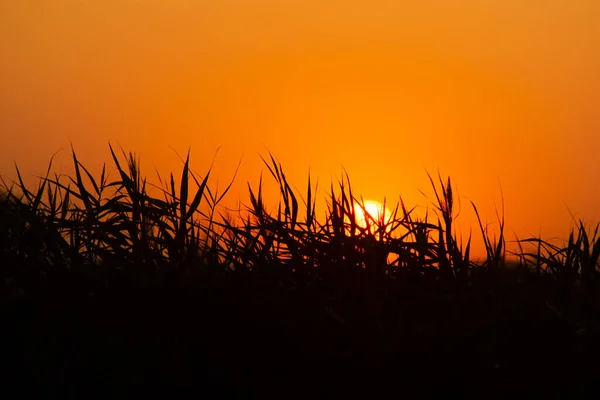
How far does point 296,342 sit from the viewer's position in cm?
226

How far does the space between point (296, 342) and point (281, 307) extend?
6.6 inches

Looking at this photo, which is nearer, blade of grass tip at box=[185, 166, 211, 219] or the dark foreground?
the dark foreground

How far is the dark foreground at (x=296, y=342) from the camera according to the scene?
210 centimetres

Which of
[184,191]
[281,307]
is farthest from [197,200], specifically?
[281,307]

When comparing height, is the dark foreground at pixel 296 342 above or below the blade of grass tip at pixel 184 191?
below

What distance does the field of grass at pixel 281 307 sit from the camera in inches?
84.0

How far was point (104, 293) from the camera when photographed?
99.1 inches

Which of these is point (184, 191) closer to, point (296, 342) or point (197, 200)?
point (197, 200)

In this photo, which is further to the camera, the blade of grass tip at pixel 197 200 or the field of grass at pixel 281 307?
the blade of grass tip at pixel 197 200

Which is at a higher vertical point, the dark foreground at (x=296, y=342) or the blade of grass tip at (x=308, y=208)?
the blade of grass tip at (x=308, y=208)

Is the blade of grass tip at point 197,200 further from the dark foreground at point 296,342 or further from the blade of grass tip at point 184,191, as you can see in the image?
the dark foreground at point 296,342

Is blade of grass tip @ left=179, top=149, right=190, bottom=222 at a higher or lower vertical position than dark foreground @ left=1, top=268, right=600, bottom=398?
higher

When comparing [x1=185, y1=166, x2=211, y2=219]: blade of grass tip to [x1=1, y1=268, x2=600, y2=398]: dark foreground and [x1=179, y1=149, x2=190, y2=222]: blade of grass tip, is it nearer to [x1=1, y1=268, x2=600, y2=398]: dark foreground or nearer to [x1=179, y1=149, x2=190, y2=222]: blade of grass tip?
[x1=179, y1=149, x2=190, y2=222]: blade of grass tip

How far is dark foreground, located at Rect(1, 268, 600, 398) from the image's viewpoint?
2.10 metres
